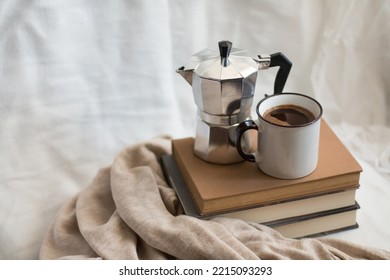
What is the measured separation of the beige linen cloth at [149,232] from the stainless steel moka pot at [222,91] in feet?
0.32

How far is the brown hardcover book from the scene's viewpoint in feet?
2.92

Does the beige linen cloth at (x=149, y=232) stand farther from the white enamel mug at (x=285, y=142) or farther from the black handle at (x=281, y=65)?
the black handle at (x=281, y=65)

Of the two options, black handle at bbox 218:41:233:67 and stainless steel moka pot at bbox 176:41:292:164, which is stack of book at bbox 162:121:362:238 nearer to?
stainless steel moka pot at bbox 176:41:292:164

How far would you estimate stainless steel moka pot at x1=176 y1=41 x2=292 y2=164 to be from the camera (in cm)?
88

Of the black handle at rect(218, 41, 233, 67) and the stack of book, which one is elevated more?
the black handle at rect(218, 41, 233, 67)

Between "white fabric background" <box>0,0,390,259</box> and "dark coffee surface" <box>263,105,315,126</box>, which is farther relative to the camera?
"white fabric background" <box>0,0,390,259</box>

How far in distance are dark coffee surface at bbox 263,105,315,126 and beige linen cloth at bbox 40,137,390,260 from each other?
154 mm

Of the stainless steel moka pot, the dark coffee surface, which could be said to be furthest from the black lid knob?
the dark coffee surface

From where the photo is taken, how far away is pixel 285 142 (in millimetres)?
875

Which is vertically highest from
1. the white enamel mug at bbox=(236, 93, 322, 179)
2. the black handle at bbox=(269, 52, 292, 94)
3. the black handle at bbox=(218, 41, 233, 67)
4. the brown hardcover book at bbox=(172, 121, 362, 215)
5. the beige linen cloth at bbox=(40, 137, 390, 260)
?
the black handle at bbox=(218, 41, 233, 67)

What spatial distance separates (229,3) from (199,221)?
50 cm

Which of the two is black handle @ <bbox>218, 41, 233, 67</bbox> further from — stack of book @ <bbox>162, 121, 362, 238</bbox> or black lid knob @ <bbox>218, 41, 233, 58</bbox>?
stack of book @ <bbox>162, 121, 362, 238</bbox>

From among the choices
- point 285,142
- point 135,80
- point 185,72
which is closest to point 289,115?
point 285,142

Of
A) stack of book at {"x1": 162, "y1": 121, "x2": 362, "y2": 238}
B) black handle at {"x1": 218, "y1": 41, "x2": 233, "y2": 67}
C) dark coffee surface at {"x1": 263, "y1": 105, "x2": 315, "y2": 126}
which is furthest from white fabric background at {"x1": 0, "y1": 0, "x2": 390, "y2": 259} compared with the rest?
black handle at {"x1": 218, "y1": 41, "x2": 233, "y2": 67}
